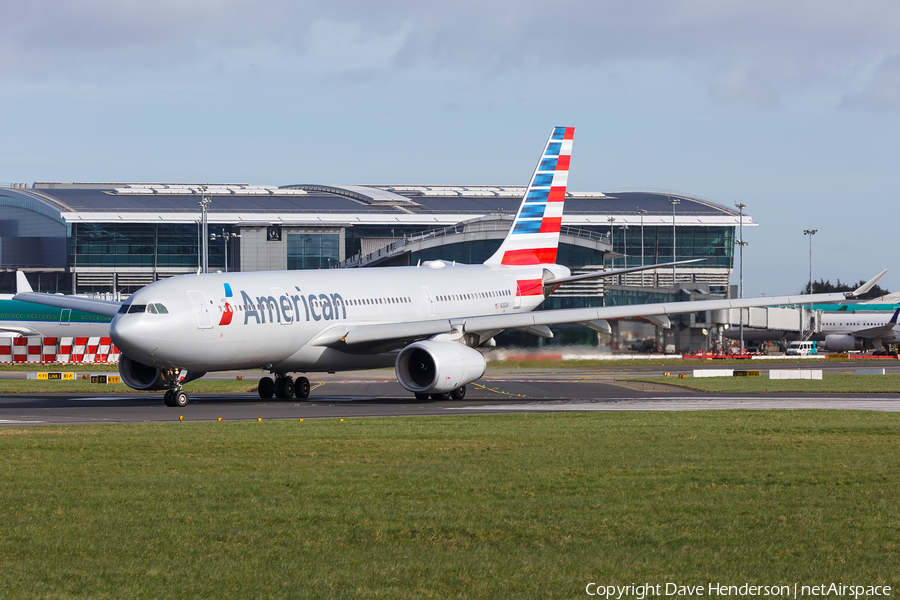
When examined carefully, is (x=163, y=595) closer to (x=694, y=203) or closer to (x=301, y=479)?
(x=301, y=479)

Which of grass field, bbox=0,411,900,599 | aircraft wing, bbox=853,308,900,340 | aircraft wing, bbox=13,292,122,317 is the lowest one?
aircraft wing, bbox=853,308,900,340

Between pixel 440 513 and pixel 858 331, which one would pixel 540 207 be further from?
pixel 858 331

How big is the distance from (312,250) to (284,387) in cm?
7983

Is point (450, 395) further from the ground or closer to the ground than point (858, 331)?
further from the ground

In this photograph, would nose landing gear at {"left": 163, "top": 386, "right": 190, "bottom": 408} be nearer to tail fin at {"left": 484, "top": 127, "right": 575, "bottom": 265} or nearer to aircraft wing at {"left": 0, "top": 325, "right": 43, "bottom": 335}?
tail fin at {"left": 484, "top": 127, "right": 575, "bottom": 265}

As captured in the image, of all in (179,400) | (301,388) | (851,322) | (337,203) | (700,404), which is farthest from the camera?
(337,203)

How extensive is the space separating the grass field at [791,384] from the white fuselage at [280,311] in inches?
331

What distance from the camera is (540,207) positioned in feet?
143

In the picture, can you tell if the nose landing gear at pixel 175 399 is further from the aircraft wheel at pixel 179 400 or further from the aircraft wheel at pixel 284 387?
the aircraft wheel at pixel 284 387

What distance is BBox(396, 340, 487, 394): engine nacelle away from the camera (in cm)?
3109

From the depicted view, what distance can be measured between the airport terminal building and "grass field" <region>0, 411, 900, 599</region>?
7795 centimetres

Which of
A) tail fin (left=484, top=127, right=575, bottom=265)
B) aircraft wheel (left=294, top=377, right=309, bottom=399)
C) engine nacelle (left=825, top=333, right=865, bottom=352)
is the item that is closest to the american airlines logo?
aircraft wheel (left=294, top=377, right=309, bottom=399)

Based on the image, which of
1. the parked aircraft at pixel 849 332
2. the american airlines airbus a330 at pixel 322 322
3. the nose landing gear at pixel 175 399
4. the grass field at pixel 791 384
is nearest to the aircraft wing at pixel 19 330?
the american airlines airbus a330 at pixel 322 322

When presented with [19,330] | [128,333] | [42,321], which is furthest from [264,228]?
[128,333]
